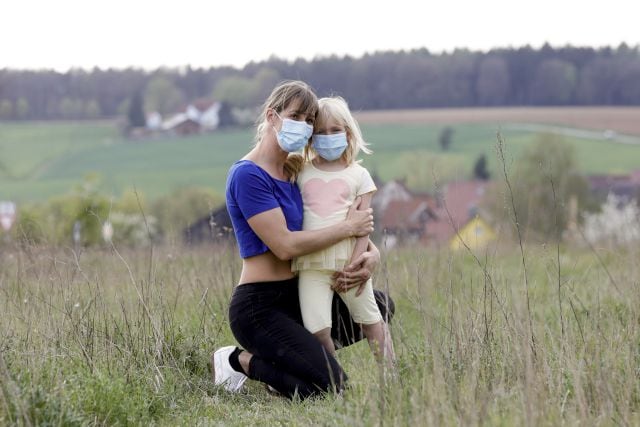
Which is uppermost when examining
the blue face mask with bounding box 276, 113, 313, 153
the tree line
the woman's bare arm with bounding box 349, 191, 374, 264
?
the blue face mask with bounding box 276, 113, 313, 153

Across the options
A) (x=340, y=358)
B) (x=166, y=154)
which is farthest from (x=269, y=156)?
(x=166, y=154)

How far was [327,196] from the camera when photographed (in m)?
5.26

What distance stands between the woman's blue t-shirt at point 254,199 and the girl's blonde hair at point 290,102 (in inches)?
4.4

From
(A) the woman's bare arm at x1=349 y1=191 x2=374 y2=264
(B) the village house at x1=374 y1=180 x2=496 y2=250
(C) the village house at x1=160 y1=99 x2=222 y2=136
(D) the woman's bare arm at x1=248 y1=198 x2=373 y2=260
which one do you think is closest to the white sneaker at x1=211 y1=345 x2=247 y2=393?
(D) the woman's bare arm at x1=248 y1=198 x2=373 y2=260

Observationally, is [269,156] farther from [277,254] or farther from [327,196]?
[277,254]

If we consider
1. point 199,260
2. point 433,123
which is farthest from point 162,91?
point 199,260

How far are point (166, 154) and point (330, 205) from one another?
2721 inches

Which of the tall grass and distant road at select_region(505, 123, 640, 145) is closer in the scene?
the tall grass

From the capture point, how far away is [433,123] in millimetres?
64500

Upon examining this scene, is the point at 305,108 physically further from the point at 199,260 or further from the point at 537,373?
the point at 199,260

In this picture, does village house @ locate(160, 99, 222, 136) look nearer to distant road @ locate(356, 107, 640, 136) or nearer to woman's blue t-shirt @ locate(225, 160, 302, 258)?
distant road @ locate(356, 107, 640, 136)

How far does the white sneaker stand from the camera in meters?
5.44

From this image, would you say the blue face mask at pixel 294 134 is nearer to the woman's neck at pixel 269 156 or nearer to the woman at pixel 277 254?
the woman at pixel 277 254

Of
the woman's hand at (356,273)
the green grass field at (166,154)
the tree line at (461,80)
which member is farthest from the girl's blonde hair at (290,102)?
the green grass field at (166,154)
